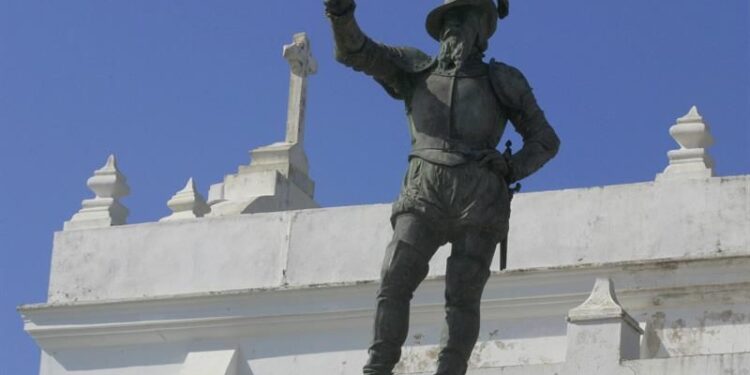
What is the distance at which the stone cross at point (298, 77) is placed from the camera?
27.7 meters

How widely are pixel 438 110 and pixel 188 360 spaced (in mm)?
11589

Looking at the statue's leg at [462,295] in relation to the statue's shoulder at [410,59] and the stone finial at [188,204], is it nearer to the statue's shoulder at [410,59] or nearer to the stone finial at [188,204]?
the statue's shoulder at [410,59]

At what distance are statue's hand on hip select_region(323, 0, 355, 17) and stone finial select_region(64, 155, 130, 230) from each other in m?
12.8

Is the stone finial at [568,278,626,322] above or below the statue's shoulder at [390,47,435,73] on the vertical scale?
above

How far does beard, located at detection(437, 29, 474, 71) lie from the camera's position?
44.1 feet

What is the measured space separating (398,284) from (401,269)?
69 mm

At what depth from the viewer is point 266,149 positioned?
2738cm

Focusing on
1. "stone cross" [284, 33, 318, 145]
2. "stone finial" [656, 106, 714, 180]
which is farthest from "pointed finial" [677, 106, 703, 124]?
"stone cross" [284, 33, 318, 145]

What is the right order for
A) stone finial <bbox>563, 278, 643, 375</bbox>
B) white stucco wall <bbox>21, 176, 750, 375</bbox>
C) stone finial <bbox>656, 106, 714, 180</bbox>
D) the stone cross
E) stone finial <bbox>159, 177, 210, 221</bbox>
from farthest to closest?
the stone cross → stone finial <bbox>159, 177, 210, 221</bbox> → stone finial <bbox>656, 106, 714, 180</bbox> → white stucco wall <bbox>21, 176, 750, 375</bbox> → stone finial <bbox>563, 278, 643, 375</bbox>

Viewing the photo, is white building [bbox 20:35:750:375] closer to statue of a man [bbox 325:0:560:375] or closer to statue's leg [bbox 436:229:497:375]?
statue of a man [bbox 325:0:560:375]

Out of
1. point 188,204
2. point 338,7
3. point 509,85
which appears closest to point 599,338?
point 509,85

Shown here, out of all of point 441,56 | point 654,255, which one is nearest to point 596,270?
point 654,255

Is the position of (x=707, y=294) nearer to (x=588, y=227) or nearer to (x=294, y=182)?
(x=588, y=227)

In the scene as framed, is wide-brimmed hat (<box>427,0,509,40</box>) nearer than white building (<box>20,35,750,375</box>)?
Yes
